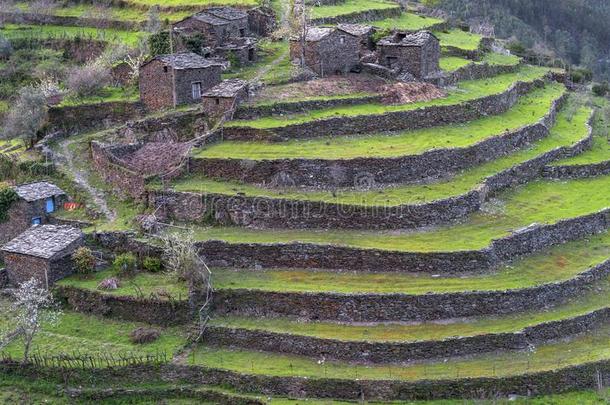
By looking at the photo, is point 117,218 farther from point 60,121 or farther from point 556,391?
point 556,391

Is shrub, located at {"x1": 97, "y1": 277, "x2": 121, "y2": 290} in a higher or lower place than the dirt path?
lower

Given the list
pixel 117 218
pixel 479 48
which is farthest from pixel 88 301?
pixel 479 48

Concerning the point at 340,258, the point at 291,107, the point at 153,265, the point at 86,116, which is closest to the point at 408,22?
the point at 291,107

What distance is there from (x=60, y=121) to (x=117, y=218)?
10.6 metres

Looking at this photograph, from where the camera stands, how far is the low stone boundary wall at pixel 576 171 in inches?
1989

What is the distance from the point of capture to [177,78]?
50656 mm

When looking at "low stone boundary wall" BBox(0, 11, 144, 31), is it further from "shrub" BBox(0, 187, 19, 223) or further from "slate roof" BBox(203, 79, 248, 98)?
"shrub" BBox(0, 187, 19, 223)

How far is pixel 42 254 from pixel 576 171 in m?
28.9

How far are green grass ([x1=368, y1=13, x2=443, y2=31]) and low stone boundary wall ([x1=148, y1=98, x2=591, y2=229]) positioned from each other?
26.0 meters

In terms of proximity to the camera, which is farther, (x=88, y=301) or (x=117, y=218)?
(x=117, y=218)

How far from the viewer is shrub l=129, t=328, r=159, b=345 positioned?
38.1m

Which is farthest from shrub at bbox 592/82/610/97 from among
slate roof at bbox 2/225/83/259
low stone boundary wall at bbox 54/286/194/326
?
slate roof at bbox 2/225/83/259

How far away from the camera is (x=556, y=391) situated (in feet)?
120

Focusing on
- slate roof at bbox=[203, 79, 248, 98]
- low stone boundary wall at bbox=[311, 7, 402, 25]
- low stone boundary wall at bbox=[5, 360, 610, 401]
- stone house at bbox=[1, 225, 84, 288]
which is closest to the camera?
low stone boundary wall at bbox=[5, 360, 610, 401]
